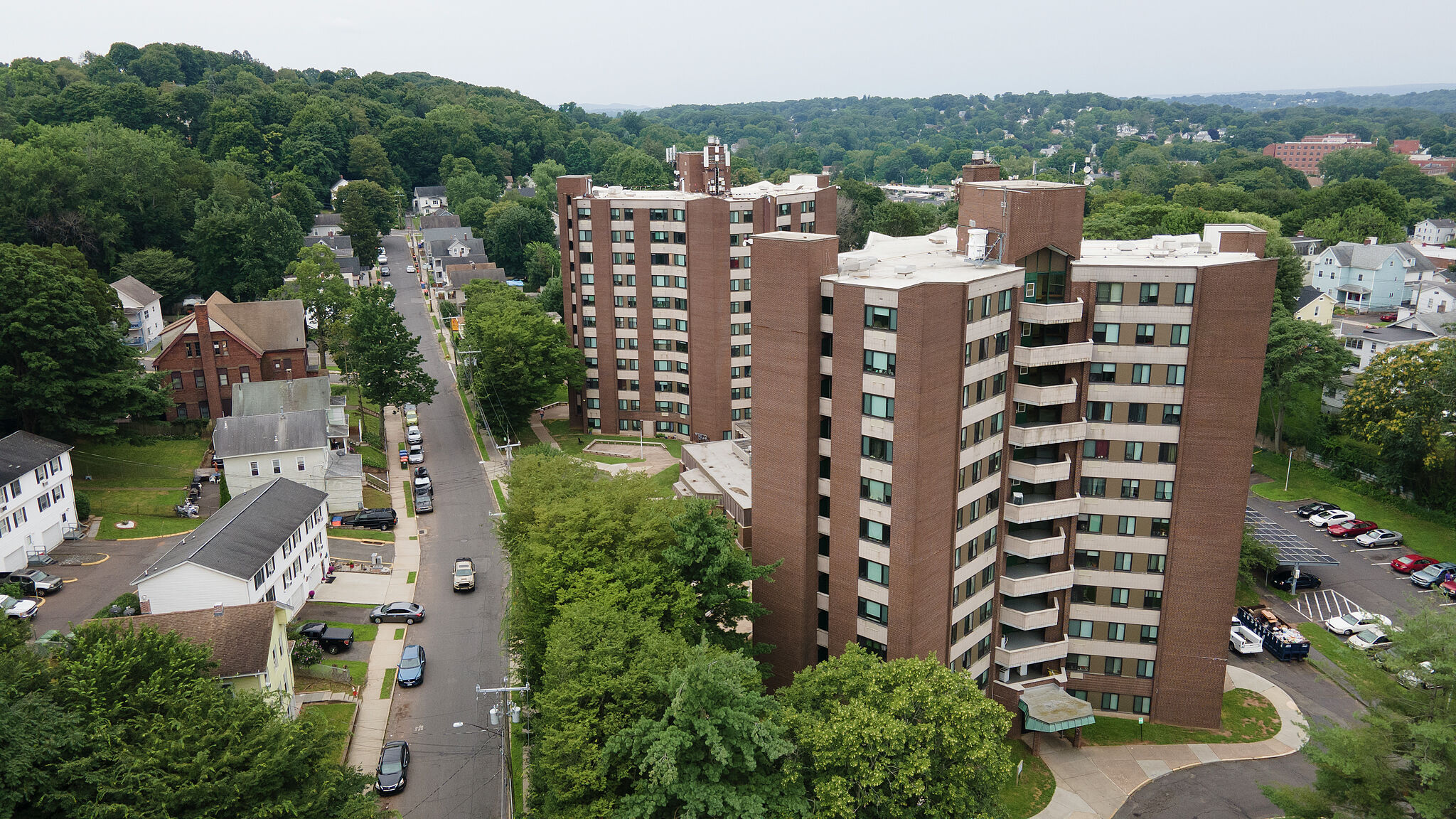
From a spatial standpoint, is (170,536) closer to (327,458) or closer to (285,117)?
(327,458)

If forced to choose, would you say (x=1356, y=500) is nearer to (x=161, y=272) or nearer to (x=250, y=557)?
(x=250, y=557)

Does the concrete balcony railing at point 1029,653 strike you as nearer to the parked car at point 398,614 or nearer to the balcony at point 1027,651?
the balcony at point 1027,651

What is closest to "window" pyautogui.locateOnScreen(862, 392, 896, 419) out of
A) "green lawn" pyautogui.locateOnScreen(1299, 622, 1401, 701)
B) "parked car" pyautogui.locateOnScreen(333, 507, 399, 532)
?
"green lawn" pyautogui.locateOnScreen(1299, 622, 1401, 701)

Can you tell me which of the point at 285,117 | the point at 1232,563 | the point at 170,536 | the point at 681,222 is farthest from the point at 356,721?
the point at 285,117

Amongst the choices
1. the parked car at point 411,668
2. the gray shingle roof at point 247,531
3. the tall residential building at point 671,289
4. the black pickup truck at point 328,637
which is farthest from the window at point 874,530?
the tall residential building at point 671,289

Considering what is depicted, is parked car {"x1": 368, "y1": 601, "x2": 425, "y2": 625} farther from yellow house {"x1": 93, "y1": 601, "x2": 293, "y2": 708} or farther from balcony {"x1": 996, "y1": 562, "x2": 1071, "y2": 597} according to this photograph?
balcony {"x1": 996, "y1": 562, "x2": 1071, "y2": 597}
